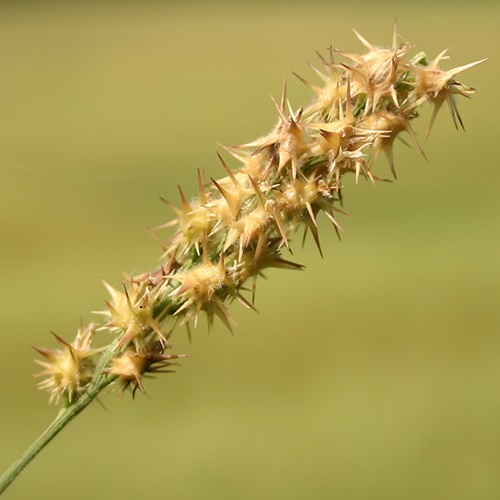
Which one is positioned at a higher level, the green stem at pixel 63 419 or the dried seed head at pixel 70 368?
the dried seed head at pixel 70 368

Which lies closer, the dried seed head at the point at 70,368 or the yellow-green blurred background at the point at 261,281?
the dried seed head at the point at 70,368

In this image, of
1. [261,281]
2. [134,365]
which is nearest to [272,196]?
[134,365]

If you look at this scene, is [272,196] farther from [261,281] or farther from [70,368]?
[261,281]

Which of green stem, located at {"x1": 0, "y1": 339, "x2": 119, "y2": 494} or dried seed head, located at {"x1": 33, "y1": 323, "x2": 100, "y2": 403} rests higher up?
dried seed head, located at {"x1": 33, "y1": 323, "x2": 100, "y2": 403}

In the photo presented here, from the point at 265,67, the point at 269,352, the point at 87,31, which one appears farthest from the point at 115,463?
the point at 87,31

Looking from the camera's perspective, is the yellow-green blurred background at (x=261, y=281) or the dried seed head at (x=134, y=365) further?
the yellow-green blurred background at (x=261, y=281)
